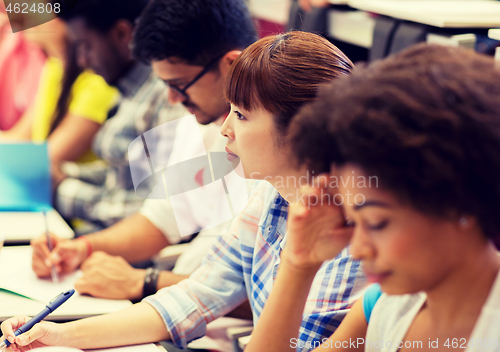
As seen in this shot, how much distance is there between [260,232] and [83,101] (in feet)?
4.58

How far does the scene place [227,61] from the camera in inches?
52.5

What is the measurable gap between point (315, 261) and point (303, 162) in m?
0.15

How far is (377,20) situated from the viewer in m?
1.62

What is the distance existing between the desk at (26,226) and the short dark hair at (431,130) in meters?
1.20

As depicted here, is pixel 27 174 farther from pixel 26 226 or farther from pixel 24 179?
pixel 26 226

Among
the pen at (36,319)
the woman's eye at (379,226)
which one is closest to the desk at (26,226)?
the pen at (36,319)

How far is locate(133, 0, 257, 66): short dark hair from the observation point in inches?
52.4

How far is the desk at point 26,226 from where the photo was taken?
1.47 meters

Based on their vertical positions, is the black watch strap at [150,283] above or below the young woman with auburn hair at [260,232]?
below

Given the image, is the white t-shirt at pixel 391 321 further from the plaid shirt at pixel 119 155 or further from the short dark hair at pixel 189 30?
the plaid shirt at pixel 119 155

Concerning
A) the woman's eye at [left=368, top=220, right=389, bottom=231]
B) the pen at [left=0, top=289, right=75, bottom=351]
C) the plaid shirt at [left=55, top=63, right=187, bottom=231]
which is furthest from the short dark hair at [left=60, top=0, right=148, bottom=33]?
the woman's eye at [left=368, top=220, right=389, bottom=231]

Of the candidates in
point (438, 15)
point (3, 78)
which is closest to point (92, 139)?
point (3, 78)

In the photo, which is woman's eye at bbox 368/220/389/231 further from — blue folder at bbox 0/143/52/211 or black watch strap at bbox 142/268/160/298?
blue folder at bbox 0/143/52/211

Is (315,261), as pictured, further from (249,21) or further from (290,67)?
(249,21)
